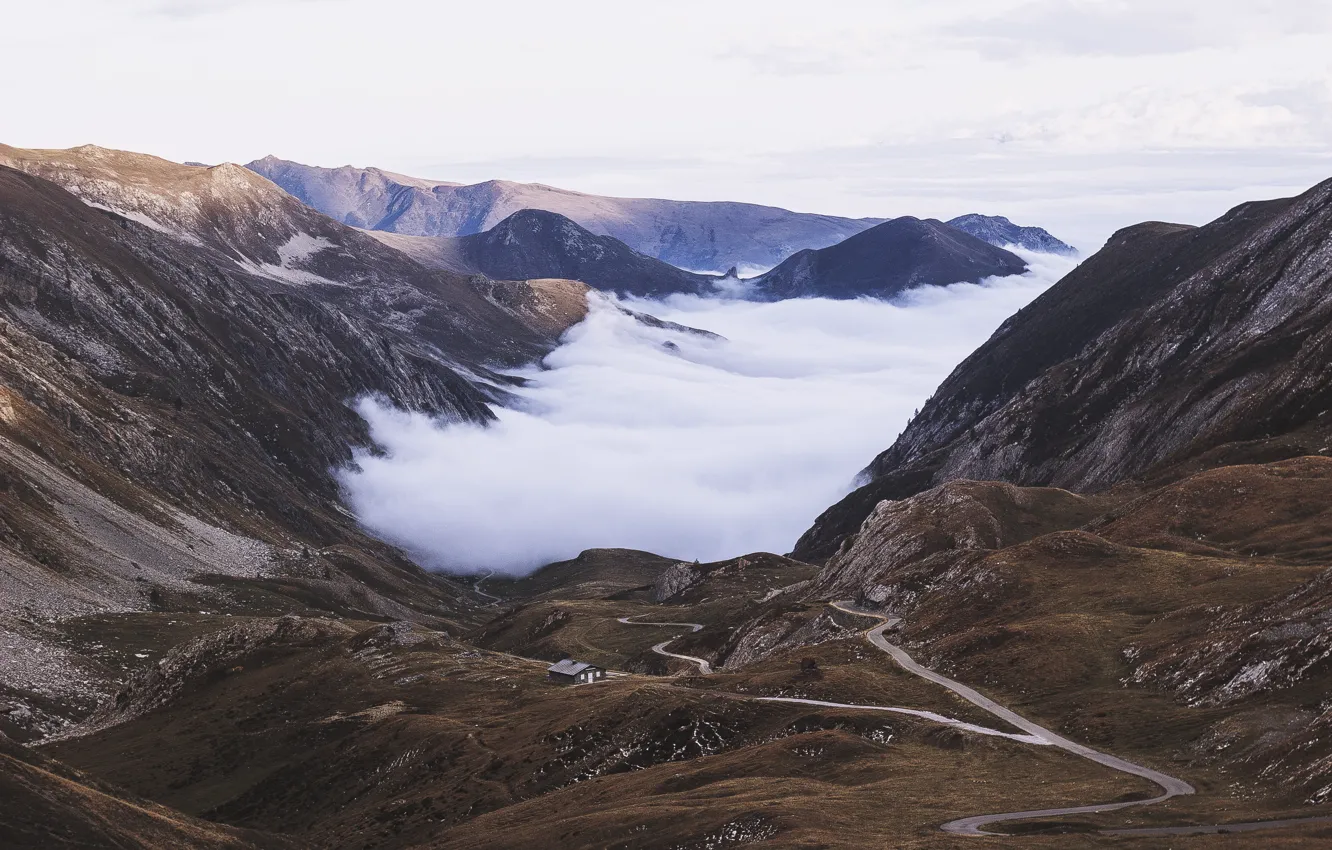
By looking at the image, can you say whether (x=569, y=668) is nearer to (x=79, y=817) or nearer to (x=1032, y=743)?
(x=79, y=817)

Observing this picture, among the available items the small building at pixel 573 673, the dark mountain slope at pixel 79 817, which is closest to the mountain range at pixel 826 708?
the dark mountain slope at pixel 79 817

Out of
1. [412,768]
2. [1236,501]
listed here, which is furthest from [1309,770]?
[1236,501]

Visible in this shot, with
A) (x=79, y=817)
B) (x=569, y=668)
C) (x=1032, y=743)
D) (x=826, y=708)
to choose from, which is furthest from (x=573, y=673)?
(x=79, y=817)

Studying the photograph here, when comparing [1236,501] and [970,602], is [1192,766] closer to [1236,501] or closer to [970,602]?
[970,602]

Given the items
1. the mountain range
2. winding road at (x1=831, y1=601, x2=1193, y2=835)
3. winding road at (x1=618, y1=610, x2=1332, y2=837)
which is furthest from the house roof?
winding road at (x1=831, y1=601, x2=1193, y2=835)

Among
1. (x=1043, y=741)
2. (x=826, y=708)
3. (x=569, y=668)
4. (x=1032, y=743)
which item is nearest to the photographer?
(x=1032, y=743)
